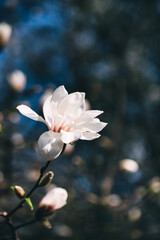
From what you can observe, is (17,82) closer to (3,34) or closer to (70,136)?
(3,34)

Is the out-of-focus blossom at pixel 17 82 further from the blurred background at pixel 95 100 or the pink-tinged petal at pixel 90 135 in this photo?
the pink-tinged petal at pixel 90 135

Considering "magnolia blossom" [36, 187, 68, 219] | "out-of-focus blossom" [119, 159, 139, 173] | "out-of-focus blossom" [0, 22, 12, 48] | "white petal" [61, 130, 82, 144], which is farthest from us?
"out-of-focus blossom" [119, 159, 139, 173]

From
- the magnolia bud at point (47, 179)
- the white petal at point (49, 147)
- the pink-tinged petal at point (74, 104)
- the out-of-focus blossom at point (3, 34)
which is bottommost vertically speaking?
the magnolia bud at point (47, 179)

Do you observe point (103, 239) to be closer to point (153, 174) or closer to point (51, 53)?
point (153, 174)

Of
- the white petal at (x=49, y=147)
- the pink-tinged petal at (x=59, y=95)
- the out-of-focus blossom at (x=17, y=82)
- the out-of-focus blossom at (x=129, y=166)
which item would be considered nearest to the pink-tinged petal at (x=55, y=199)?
the white petal at (x=49, y=147)

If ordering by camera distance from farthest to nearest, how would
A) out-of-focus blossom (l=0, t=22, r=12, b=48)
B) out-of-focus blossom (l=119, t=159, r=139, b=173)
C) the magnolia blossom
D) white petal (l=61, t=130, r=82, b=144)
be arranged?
1. out-of-focus blossom (l=119, t=159, r=139, b=173)
2. out-of-focus blossom (l=0, t=22, r=12, b=48)
3. the magnolia blossom
4. white petal (l=61, t=130, r=82, b=144)

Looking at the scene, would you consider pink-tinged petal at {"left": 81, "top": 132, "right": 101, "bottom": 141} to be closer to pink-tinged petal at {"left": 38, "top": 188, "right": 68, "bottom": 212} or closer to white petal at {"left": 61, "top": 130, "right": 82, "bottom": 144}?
white petal at {"left": 61, "top": 130, "right": 82, "bottom": 144}

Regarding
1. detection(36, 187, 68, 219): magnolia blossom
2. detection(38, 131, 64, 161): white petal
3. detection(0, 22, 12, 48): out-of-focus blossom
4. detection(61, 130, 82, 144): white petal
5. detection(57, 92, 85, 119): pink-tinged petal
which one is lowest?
detection(36, 187, 68, 219): magnolia blossom

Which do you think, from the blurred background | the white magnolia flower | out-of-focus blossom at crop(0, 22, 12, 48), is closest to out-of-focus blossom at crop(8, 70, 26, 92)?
the blurred background
